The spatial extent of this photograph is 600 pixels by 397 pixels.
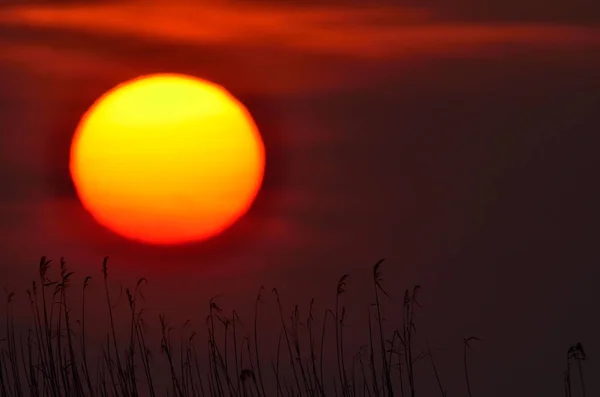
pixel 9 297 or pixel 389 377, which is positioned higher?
pixel 9 297

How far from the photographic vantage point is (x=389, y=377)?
15.2ft

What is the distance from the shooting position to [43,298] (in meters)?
4.85

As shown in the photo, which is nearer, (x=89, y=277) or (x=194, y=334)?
Result: (x=89, y=277)

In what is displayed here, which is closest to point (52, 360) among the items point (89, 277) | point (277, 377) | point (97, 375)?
point (97, 375)

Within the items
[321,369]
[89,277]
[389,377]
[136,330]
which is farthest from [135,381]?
[389,377]

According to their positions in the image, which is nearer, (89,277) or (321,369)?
(89,277)

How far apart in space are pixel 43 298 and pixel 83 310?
0.19 metres

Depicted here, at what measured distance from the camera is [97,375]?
489 centimetres

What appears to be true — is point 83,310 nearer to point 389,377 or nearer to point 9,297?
point 9,297

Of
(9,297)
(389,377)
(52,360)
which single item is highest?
(9,297)

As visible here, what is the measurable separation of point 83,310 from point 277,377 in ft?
3.10

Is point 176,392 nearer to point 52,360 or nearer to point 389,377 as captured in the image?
point 52,360

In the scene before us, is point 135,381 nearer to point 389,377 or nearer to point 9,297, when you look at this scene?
point 9,297

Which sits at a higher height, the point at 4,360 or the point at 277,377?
the point at 4,360
